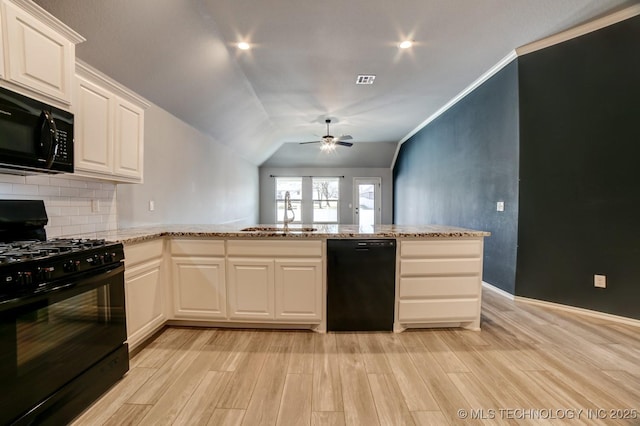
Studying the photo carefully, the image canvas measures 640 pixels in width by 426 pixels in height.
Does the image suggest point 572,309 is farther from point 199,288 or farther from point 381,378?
point 199,288

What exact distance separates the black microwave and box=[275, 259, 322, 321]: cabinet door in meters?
1.63

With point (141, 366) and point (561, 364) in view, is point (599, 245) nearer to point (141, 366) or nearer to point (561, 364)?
point (561, 364)

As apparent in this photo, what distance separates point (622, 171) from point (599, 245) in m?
0.76

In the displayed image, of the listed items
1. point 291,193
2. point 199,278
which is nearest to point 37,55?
point 199,278

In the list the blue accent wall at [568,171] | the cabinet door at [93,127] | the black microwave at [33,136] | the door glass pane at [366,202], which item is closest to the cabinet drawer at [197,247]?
the cabinet door at [93,127]

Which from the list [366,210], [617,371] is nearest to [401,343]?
[617,371]

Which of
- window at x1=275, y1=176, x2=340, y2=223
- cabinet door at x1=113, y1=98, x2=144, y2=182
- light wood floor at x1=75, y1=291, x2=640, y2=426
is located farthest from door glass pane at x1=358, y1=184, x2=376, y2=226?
cabinet door at x1=113, y1=98, x2=144, y2=182

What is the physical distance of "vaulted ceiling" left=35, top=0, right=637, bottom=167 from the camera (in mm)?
2254

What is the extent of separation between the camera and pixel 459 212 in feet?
14.9

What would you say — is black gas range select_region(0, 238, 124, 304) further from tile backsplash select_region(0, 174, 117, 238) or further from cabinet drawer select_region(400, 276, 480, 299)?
cabinet drawer select_region(400, 276, 480, 299)

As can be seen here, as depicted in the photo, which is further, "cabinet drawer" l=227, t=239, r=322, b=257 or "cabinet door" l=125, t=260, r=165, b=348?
"cabinet drawer" l=227, t=239, r=322, b=257

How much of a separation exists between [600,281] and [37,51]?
16.1 ft

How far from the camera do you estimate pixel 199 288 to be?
247cm

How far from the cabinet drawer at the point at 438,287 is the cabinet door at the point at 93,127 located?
262 cm
